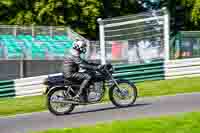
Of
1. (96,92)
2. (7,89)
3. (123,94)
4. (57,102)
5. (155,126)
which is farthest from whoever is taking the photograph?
(7,89)

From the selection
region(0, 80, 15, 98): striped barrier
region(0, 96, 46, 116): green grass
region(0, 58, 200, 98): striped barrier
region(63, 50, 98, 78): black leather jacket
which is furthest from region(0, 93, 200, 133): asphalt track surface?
region(0, 80, 15, 98): striped barrier

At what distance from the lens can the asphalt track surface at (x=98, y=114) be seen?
433 inches

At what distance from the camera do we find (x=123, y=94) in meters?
13.1

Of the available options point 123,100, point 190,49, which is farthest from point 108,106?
point 190,49

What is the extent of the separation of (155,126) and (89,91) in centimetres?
445

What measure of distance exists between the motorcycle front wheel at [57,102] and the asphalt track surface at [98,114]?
7.4 inches

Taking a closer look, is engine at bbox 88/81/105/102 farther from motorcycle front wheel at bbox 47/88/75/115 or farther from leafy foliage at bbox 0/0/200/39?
leafy foliage at bbox 0/0/200/39

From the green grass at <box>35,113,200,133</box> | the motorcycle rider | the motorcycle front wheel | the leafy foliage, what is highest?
the leafy foliage

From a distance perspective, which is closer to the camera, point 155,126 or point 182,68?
point 155,126

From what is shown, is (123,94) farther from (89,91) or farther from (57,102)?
(57,102)

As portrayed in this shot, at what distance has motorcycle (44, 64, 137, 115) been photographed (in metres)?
12.8

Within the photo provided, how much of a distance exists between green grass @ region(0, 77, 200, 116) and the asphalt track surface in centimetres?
148

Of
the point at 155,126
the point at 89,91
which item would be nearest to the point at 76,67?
the point at 89,91

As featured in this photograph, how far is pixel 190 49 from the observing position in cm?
2283
